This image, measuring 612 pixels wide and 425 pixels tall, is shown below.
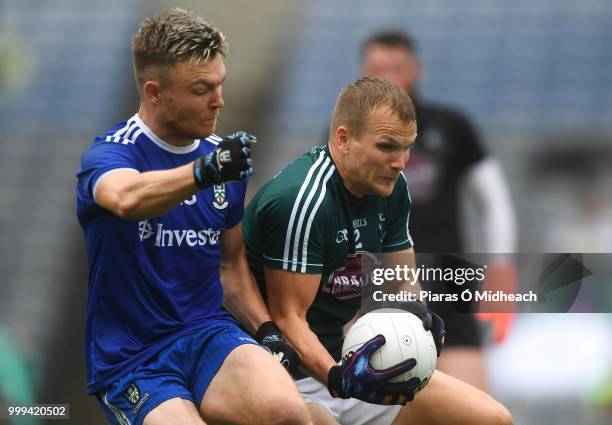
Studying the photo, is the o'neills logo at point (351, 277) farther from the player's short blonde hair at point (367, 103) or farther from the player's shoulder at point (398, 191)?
the player's short blonde hair at point (367, 103)

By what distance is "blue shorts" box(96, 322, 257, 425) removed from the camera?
153 inches

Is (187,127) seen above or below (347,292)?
above

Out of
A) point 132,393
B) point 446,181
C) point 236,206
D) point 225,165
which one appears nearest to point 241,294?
point 236,206

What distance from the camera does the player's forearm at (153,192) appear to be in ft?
11.5

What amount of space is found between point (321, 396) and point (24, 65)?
10377 mm

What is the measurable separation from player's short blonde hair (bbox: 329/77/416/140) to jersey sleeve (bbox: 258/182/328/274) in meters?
0.29

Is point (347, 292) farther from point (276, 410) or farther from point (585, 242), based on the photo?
point (585, 242)

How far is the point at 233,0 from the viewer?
1416 cm

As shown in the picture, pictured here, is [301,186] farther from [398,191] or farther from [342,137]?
[398,191]

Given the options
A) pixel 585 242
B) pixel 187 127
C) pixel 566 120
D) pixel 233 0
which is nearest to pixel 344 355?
pixel 187 127

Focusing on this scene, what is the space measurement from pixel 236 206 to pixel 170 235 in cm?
33

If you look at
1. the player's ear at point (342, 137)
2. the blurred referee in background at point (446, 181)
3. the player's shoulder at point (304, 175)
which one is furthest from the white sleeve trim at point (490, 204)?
the player's ear at point (342, 137)

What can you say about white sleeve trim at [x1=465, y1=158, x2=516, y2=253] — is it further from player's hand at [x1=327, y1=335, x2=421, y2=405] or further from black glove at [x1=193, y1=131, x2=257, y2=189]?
black glove at [x1=193, y1=131, x2=257, y2=189]

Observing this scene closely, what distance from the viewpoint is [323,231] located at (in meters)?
4.22
